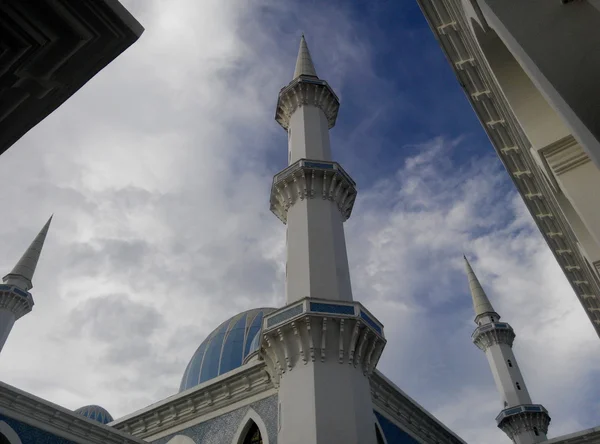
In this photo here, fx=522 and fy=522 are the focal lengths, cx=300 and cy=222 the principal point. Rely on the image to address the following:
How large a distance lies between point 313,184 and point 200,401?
6.73m

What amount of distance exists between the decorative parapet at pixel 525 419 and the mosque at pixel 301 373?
7235 mm

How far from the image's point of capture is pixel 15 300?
66.7 feet

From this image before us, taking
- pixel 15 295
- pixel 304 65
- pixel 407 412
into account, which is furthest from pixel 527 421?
pixel 15 295

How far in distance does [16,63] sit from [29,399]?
1022 centimetres

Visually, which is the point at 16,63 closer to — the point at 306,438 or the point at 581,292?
the point at 306,438

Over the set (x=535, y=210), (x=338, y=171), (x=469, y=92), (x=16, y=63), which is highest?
(x=338, y=171)

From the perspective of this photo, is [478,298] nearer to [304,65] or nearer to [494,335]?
[494,335]

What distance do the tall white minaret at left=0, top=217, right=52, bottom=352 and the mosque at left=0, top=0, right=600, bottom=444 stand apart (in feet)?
0.17

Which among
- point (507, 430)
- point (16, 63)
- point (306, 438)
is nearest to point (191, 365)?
point (306, 438)

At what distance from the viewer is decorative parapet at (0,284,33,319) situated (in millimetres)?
20172

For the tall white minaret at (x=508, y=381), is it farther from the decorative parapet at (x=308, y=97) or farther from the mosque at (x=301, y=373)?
the decorative parapet at (x=308, y=97)

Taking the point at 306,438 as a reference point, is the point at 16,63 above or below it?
below

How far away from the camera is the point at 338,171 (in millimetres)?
15164

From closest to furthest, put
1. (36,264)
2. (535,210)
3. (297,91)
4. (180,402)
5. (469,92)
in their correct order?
(469,92), (535,210), (180,402), (297,91), (36,264)
